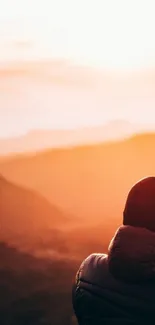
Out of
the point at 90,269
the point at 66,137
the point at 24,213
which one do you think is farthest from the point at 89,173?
the point at 90,269

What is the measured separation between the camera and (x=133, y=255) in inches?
63.4

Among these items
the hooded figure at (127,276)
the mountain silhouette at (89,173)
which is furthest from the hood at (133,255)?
the mountain silhouette at (89,173)

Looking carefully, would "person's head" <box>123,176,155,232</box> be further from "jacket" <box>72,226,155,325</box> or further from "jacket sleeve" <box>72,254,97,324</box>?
"jacket sleeve" <box>72,254,97,324</box>

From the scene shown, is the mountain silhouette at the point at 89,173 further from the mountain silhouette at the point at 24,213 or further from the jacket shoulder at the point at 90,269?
the jacket shoulder at the point at 90,269

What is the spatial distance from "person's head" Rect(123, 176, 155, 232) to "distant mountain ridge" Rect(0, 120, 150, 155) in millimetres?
516

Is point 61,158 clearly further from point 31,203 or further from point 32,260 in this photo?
point 32,260

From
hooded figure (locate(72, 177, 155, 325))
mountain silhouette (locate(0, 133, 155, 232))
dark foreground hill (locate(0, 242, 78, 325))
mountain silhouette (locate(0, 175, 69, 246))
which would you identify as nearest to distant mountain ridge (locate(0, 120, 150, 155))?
mountain silhouette (locate(0, 133, 155, 232))

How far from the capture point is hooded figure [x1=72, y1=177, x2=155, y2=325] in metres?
1.61

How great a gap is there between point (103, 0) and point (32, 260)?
924mm

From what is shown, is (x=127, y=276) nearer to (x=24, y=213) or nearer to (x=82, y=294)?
(x=82, y=294)

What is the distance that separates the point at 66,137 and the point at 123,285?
700 mm

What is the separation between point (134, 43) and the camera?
215cm

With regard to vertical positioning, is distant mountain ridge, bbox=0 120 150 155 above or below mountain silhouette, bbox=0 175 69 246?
above

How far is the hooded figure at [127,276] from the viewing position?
161cm
